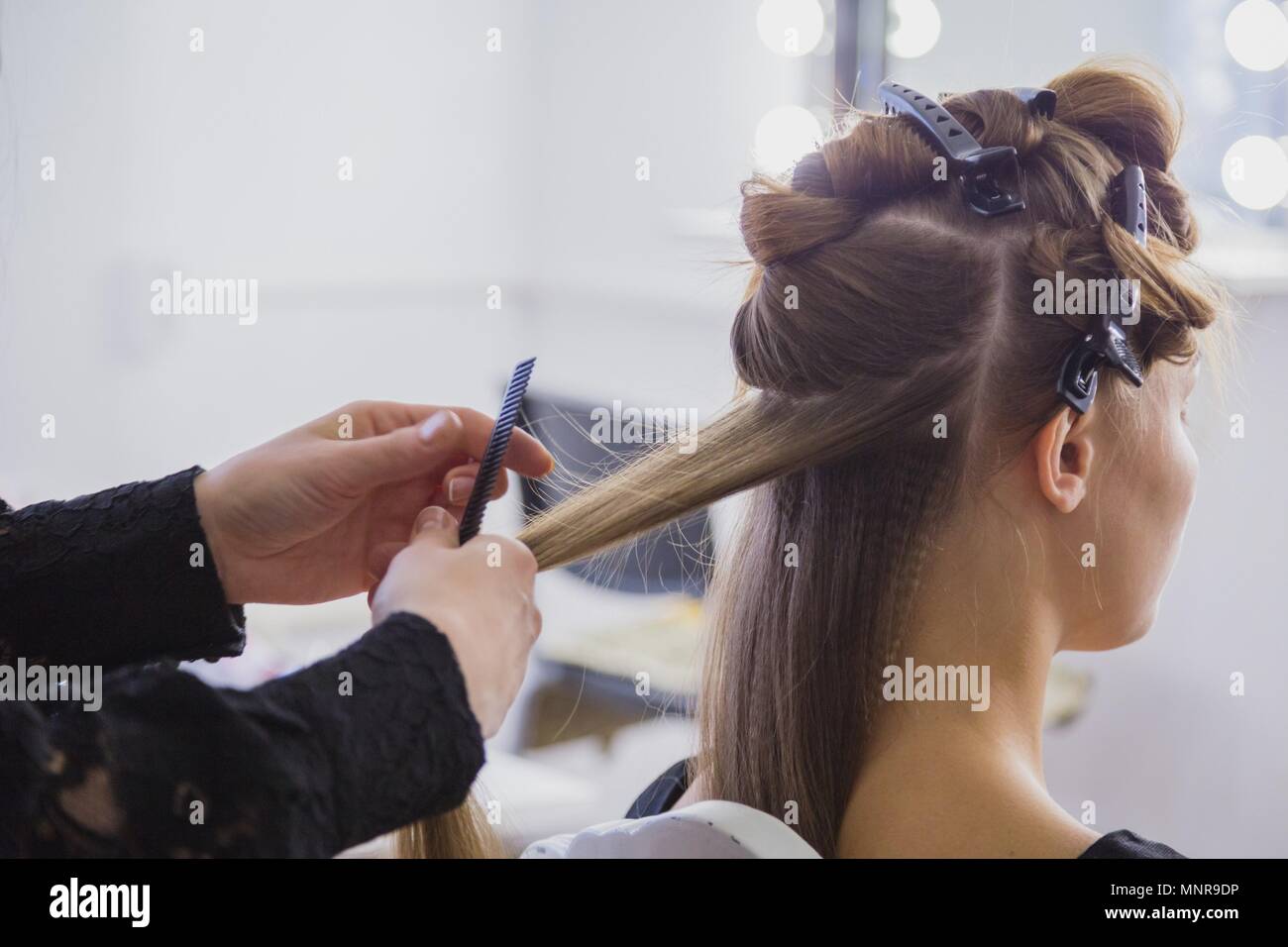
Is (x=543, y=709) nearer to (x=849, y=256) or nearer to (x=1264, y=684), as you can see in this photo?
(x=1264, y=684)

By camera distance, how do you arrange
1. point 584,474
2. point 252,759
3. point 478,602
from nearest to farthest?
point 252,759
point 478,602
point 584,474

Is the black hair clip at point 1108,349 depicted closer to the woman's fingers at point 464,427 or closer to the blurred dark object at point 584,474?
the woman's fingers at point 464,427

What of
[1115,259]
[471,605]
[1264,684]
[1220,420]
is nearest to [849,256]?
[1115,259]

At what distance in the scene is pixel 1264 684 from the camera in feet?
7.00

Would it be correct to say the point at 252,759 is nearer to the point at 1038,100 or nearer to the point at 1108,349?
the point at 1108,349

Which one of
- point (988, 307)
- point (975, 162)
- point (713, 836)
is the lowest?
point (713, 836)

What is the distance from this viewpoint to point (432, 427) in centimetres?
84

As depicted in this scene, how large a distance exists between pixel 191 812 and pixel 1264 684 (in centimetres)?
208

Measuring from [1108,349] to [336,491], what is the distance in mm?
574

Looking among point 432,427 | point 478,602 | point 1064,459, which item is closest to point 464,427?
point 432,427

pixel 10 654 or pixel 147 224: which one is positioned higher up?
pixel 147 224

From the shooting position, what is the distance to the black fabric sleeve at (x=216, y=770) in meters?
0.57
